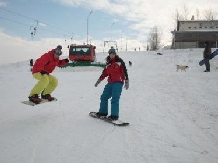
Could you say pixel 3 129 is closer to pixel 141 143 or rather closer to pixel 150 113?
pixel 141 143

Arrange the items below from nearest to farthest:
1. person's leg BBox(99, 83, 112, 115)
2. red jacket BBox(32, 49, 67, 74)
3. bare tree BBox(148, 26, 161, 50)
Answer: person's leg BBox(99, 83, 112, 115) → red jacket BBox(32, 49, 67, 74) → bare tree BBox(148, 26, 161, 50)

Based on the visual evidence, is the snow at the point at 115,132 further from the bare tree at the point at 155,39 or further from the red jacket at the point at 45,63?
the bare tree at the point at 155,39

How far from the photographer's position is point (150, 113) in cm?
766

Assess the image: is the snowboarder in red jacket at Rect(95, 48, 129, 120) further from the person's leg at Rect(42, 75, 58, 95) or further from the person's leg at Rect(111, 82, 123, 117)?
the person's leg at Rect(42, 75, 58, 95)

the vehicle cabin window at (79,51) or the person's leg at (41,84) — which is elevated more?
the vehicle cabin window at (79,51)

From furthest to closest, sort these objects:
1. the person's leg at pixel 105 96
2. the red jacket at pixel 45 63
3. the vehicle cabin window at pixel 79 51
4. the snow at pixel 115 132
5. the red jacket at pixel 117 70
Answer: the vehicle cabin window at pixel 79 51
the red jacket at pixel 45 63
the person's leg at pixel 105 96
the red jacket at pixel 117 70
the snow at pixel 115 132

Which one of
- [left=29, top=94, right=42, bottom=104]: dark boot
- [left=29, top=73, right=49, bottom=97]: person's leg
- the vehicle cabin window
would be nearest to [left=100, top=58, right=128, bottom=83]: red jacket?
[left=29, top=73, right=49, bottom=97]: person's leg

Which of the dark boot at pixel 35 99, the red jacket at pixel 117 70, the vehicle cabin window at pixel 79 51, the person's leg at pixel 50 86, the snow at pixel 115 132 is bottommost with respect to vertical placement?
the snow at pixel 115 132

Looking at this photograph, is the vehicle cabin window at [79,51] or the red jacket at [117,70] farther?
the vehicle cabin window at [79,51]

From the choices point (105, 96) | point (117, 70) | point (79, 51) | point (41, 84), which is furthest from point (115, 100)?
point (79, 51)

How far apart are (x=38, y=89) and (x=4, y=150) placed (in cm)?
275

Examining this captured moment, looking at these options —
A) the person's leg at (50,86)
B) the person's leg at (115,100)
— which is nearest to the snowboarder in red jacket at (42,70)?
the person's leg at (50,86)

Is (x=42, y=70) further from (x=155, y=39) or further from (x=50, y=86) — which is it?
(x=155, y=39)

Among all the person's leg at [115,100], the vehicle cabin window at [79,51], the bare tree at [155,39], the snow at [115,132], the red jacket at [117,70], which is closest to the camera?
the snow at [115,132]
